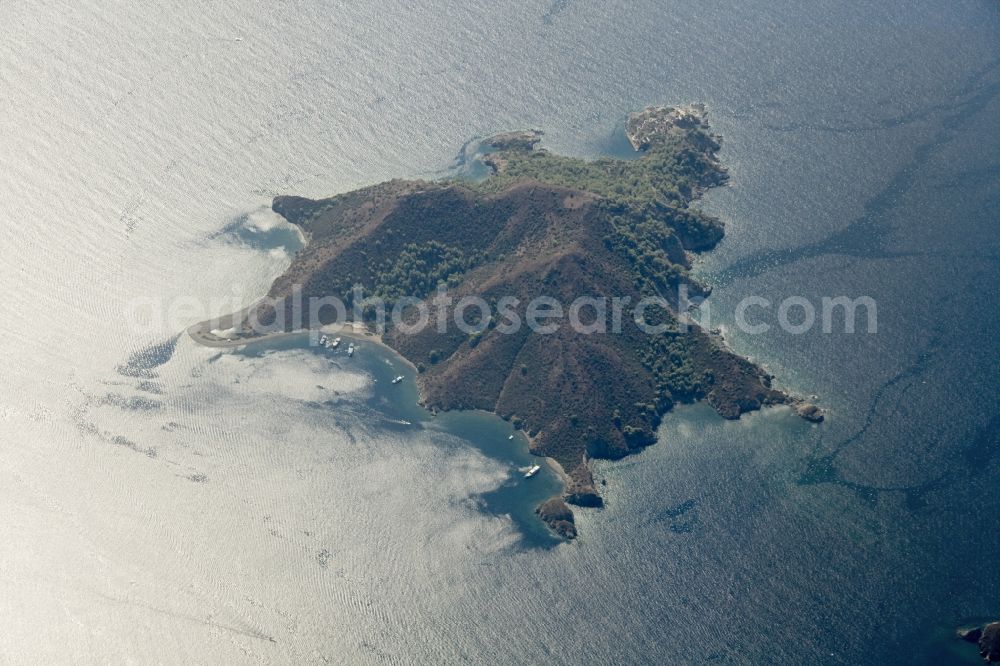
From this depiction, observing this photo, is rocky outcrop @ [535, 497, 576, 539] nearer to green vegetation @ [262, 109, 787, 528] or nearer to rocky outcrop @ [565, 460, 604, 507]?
rocky outcrop @ [565, 460, 604, 507]

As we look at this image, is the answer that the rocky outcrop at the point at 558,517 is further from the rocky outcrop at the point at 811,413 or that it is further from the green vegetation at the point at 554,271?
the rocky outcrop at the point at 811,413

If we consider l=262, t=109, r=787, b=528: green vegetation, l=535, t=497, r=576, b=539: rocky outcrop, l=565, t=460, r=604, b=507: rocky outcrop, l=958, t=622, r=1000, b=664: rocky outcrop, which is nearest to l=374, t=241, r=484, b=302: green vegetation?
l=262, t=109, r=787, b=528: green vegetation

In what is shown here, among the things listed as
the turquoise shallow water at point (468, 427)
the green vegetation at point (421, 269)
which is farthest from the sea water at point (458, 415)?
the green vegetation at point (421, 269)

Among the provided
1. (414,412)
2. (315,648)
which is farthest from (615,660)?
(414,412)

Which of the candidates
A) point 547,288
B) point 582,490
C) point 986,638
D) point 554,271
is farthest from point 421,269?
point 986,638

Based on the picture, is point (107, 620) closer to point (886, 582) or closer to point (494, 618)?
point (494, 618)

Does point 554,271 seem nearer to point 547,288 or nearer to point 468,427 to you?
point 547,288
